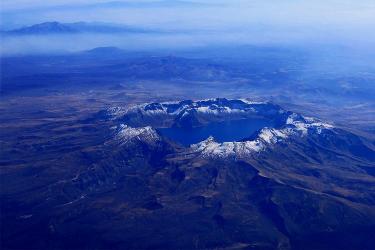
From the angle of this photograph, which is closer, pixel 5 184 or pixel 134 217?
pixel 134 217

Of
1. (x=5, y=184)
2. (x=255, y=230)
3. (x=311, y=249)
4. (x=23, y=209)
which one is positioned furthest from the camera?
(x=5, y=184)

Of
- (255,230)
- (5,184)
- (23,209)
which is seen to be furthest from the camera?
(5,184)

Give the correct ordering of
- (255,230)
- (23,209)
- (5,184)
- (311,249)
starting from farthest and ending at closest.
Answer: (5,184), (23,209), (255,230), (311,249)

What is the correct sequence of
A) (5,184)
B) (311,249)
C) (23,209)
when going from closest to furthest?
(311,249) < (23,209) < (5,184)

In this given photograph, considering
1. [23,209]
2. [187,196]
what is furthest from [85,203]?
[187,196]

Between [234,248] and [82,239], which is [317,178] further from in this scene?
[82,239]

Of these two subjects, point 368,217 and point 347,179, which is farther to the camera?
point 347,179

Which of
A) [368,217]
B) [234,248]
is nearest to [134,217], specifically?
[234,248]

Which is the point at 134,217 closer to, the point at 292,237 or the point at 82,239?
the point at 82,239
